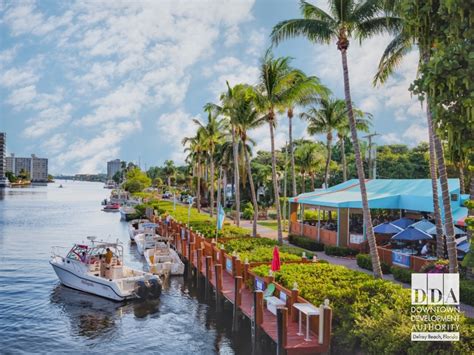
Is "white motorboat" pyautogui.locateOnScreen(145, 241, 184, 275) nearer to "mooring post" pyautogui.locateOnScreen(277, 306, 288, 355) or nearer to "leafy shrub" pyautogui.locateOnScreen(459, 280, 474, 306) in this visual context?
"mooring post" pyautogui.locateOnScreen(277, 306, 288, 355)

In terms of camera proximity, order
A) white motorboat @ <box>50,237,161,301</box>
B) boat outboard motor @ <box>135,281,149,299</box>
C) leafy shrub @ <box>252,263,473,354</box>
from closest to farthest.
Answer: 1. leafy shrub @ <box>252,263,473,354</box>
2. boat outboard motor @ <box>135,281,149,299</box>
3. white motorboat @ <box>50,237,161,301</box>

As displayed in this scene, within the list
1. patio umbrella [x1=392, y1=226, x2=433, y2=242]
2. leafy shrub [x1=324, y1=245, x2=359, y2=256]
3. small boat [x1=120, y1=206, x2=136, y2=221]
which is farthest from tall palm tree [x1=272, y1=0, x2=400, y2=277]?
small boat [x1=120, y1=206, x2=136, y2=221]

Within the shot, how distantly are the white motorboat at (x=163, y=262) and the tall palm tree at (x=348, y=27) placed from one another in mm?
15346

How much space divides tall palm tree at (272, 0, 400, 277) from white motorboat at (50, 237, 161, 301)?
12235mm

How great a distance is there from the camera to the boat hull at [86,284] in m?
25.3

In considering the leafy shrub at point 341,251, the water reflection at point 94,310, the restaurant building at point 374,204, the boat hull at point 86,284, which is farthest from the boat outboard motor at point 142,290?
the restaurant building at point 374,204

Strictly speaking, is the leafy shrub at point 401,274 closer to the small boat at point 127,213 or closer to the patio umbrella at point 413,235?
the patio umbrella at point 413,235

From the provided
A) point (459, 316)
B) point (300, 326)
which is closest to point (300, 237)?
point (300, 326)

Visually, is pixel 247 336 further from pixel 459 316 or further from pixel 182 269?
pixel 182 269

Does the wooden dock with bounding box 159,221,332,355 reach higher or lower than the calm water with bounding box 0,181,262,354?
higher

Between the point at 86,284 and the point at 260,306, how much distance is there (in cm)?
1438

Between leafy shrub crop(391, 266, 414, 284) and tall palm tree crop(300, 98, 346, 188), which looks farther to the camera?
tall palm tree crop(300, 98, 346, 188)

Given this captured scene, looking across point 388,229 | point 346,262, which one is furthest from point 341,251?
point 388,229

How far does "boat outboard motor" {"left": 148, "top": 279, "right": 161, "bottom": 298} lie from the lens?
25328 millimetres
